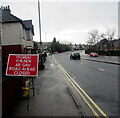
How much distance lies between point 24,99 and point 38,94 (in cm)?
79

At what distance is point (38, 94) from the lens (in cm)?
541

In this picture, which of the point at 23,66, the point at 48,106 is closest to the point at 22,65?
the point at 23,66

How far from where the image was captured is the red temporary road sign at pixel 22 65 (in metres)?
3.81

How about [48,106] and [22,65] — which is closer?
[22,65]

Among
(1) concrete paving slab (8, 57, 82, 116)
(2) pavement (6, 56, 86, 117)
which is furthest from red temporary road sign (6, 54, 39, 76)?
(1) concrete paving slab (8, 57, 82, 116)

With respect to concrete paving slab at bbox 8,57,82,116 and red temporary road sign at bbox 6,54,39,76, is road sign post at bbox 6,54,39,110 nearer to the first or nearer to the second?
red temporary road sign at bbox 6,54,39,76

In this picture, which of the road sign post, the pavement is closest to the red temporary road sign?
the road sign post

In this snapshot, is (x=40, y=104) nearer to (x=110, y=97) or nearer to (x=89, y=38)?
(x=110, y=97)

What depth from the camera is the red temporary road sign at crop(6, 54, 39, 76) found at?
3.81 m

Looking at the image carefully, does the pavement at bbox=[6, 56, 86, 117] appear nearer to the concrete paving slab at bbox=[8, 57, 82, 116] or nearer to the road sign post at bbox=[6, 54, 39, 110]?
the concrete paving slab at bbox=[8, 57, 82, 116]

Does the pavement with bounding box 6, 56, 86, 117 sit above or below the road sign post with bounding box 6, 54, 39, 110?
below

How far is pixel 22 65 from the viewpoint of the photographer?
12.9ft

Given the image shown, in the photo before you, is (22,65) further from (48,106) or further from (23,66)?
(48,106)

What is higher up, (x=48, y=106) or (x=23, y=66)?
(x=23, y=66)
